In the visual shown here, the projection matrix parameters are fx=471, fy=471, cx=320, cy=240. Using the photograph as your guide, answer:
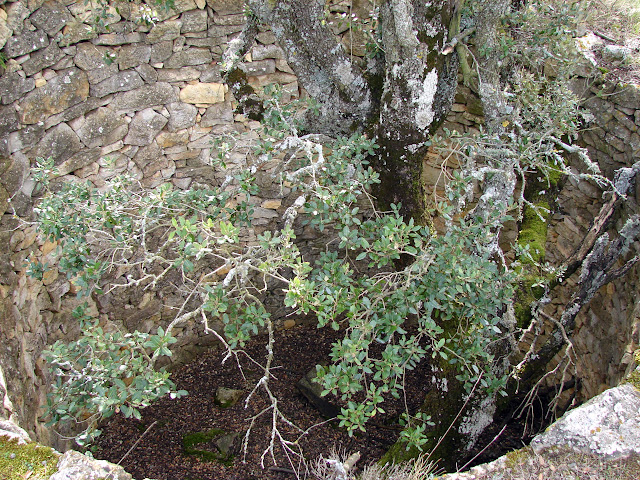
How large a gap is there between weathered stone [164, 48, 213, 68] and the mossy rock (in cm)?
257

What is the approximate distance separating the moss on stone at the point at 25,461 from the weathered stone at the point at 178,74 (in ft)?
8.28

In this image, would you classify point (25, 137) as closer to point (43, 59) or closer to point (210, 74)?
point (43, 59)

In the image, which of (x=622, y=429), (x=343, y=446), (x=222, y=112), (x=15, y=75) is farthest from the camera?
(x=222, y=112)

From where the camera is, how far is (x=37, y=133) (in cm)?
294

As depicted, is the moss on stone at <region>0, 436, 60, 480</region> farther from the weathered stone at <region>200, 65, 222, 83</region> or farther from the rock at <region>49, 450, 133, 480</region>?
the weathered stone at <region>200, 65, 222, 83</region>

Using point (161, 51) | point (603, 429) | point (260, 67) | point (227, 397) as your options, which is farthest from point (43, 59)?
point (603, 429)

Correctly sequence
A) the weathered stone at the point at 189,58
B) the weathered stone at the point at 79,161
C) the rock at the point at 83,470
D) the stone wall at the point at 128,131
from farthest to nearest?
the weathered stone at the point at 189,58, the weathered stone at the point at 79,161, the stone wall at the point at 128,131, the rock at the point at 83,470

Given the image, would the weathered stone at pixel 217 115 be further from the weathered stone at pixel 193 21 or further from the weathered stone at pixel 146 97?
the weathered stone at pixel 193 21

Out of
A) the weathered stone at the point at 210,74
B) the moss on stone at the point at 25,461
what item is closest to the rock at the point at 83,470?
the moss on stone at the point at 25,461

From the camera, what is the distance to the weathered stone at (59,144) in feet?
9.78

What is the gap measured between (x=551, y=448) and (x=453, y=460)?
3.70 ft

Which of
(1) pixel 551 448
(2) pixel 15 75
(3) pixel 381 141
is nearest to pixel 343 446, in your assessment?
(1) pixel 551 448

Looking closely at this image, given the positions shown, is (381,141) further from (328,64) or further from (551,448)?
(551,448)

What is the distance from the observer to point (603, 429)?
1647 mm
